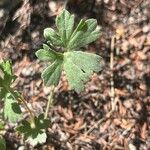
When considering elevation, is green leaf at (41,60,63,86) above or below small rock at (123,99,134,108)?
above

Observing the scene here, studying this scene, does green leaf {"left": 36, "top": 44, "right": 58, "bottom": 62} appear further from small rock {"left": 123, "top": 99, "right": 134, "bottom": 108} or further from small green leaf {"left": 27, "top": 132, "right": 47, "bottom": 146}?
small rock {"left": 123, "top": 99, "right": 134, "bottom": 108}

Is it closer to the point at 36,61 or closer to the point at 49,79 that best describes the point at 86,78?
the point at 49,79

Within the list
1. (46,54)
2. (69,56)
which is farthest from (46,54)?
(69,56)

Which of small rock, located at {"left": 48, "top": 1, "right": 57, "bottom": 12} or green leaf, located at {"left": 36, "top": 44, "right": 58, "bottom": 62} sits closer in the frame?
green leaf, located at {"left": 36, "top": 44, "right": 58, "bottom": 62}

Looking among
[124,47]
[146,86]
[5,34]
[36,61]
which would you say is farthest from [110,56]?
[5,34]

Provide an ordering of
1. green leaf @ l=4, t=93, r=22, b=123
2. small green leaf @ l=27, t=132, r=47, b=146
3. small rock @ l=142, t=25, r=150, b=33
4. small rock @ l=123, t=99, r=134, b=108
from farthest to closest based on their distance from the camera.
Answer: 1. small rock @ l=142, t=25, r=150, b=33
2. small rock @ l=123, t=99, r=134, b=108
3. small green leaf @ l=27, t=132, r=47, b=146
4. green leaf @ l=4, t=93, r=22, b=123

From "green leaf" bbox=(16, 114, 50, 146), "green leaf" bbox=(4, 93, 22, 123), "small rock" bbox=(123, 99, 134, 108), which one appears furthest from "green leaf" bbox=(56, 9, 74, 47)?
"small rock" bbox=(123, 99, 134, 108)
